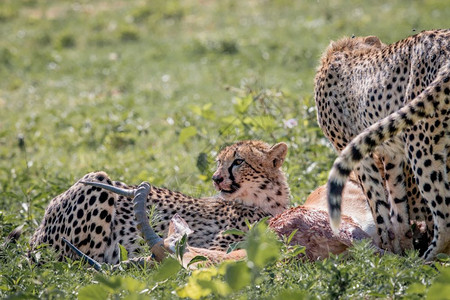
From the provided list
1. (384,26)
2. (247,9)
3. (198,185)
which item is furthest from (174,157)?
(247,9)

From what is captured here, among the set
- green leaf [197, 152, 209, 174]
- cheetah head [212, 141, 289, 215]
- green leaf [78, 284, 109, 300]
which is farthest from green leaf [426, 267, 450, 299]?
green leaf [197, 152, 209, 174]

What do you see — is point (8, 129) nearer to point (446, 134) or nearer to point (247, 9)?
point (446, 134)

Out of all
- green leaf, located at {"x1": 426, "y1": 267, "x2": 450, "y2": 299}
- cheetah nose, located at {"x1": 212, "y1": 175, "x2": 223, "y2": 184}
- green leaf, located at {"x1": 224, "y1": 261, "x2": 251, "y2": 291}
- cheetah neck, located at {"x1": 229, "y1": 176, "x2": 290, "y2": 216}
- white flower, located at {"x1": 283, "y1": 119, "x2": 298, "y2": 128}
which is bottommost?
cheetah neck, located at {"x1": 229, "y1": 176, "x2": 290, "y2": 216}

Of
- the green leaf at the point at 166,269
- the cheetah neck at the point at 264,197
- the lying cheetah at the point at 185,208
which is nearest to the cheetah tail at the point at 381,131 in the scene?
the green leaf at the point at 166,269

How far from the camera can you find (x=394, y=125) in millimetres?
4363

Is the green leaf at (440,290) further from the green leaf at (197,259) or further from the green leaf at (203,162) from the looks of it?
the green leaf at (203,162)

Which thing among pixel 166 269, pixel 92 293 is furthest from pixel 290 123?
pixel 92 293

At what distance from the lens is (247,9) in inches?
699

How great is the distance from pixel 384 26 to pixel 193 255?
10468mm

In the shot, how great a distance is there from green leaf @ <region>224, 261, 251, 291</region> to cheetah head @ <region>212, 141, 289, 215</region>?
8.39 feet

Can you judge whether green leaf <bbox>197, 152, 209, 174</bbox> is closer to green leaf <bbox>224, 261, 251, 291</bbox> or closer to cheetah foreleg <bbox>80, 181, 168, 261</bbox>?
cheetah foreleg <bbox>80, 181, 168, 261</bbox>

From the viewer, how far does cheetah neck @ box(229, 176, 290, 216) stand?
586 centimetres

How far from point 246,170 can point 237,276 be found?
2.61 m

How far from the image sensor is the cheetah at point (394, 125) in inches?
173
